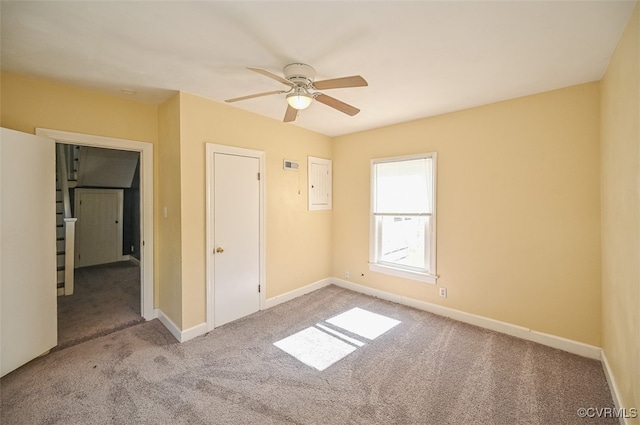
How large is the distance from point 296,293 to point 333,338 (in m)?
1.24

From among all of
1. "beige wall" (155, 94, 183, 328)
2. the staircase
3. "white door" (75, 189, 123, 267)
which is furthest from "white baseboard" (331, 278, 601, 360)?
"white door" (75, 189, 123, 267)

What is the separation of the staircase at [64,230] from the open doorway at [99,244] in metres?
0.02

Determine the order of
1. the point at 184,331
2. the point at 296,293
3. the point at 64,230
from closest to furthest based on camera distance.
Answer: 1. the point at 184,331
2. the point at 296,293
3. the point at 64,230

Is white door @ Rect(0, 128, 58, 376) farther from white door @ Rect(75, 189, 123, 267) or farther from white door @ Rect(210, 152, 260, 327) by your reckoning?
white door @ Rect(75, 189, 123, 267)

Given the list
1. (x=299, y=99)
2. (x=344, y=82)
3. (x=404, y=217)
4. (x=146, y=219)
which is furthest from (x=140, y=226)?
(x=404, y=217)

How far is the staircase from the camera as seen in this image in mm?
3871

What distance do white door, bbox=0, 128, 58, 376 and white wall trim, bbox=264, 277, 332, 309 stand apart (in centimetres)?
216

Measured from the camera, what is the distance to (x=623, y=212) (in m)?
1.71

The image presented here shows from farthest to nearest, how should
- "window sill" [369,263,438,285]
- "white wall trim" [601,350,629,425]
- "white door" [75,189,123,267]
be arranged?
"white door" [75,189,123,267], "window sill" [369,263,438,285], "white wall trim" [601,350,629,425]

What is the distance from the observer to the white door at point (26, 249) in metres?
2.01

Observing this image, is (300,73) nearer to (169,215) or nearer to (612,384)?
(169,215)

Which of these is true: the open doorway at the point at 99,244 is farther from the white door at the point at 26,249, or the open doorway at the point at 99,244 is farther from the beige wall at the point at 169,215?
the beige wall at the point at 169,215

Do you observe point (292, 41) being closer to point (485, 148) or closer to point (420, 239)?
point (485, 148)

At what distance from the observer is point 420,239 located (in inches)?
137
